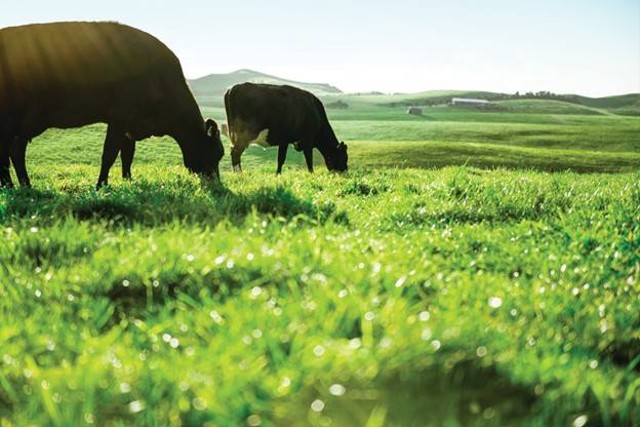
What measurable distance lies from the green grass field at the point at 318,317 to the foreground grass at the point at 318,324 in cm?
1

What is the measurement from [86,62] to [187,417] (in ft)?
34.4

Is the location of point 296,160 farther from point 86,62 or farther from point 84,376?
point 84,376

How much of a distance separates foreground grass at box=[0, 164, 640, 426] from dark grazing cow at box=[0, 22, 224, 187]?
508cm

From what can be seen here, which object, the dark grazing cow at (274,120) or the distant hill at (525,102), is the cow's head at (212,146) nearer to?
the dark grazing cow at (274,120)

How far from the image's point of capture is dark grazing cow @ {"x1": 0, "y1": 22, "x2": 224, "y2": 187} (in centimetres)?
1107

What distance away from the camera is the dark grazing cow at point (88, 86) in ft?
36.3

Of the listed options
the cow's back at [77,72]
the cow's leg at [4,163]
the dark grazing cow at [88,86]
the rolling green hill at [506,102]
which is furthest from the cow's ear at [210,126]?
the rolling green hill at [506,102]

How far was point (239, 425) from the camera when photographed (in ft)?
7.87

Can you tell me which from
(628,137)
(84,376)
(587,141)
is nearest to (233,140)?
(84,376)

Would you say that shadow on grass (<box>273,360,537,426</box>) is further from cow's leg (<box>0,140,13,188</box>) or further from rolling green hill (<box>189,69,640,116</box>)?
rolling green hill (<box>189,69,640,116</box>)

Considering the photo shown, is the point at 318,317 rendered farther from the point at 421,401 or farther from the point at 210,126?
the point at 210,126

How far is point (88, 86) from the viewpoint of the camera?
11719 millimetres

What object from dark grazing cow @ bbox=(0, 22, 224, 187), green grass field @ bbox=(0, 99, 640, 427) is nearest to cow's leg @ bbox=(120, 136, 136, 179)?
dark grazing cow @ bbox=(0, 22, 224, 187)

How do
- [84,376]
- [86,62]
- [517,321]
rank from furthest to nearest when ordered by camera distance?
[86,62], [517,321], [84,376]
